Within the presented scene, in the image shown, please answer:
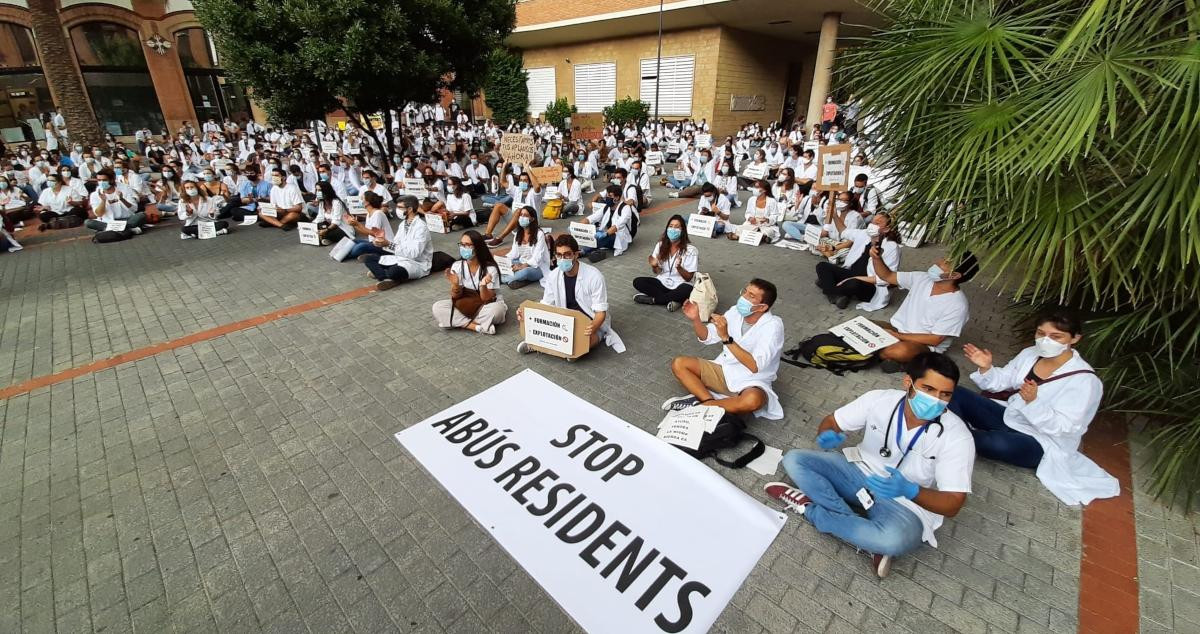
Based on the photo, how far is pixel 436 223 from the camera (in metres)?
10.5

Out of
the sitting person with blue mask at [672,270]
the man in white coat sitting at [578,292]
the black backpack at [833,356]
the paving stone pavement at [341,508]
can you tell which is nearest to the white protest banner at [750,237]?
the sitting person with blue mask at [672,270]

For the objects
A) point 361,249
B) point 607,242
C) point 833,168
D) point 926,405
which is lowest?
point 361,249

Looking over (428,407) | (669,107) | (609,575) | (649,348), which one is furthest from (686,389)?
(669,107)

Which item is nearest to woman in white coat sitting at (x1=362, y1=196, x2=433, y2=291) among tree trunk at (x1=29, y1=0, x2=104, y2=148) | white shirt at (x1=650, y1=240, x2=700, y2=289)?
white shirt at (x1=650, y1=240, x2=700, y2=289)

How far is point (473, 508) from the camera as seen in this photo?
3342mm

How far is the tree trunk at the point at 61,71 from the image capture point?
46.7 ft

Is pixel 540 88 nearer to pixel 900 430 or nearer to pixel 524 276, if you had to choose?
pixel 524 276

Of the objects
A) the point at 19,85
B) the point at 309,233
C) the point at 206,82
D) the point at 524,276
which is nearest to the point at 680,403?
the point at 524,276

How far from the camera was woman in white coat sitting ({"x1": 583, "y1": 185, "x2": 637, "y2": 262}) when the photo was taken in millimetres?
8688

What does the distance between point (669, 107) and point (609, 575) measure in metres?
28.6

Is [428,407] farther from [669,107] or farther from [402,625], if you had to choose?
[669,107]

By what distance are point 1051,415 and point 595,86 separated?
3104 cm

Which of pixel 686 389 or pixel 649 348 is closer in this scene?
pixel 686 389

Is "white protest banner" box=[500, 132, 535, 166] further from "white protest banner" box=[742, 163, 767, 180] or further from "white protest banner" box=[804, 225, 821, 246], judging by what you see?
"white protest banner" box=[742, 163, 767, 180]
